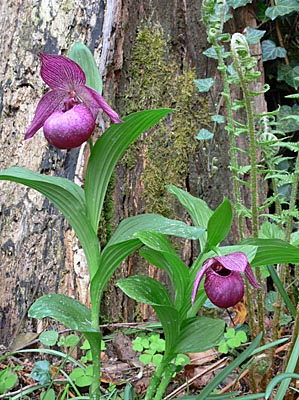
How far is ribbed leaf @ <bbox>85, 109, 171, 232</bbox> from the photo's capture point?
2.97ft

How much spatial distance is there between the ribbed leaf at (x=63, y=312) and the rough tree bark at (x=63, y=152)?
608mm

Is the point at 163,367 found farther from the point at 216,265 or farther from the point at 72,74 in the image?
the point at 72,74

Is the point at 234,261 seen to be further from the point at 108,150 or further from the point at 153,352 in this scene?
the point at 153,352

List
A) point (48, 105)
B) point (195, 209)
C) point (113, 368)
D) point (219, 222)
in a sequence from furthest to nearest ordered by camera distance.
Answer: point (113, 368), point (195, 209), point (48, 105), point (219, 222)

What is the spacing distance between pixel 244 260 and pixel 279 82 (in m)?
1.94

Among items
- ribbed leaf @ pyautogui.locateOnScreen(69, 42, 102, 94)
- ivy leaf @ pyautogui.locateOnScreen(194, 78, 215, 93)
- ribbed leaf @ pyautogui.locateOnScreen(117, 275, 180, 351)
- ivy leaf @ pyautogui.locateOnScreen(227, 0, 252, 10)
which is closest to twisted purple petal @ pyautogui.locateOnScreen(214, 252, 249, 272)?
ribbed leaf @ pyautogui.locateOnScreen(117, 275, 180, 351)

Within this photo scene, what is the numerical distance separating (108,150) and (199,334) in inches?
16.4

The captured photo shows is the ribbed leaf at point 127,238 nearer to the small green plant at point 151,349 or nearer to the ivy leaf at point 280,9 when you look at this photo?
the small green plant at point 151,349

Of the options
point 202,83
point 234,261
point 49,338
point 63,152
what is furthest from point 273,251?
point 202,83

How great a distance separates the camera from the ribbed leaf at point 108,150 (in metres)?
0.91

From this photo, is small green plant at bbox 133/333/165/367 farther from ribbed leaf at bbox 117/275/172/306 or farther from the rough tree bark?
ribbed leaf at bbox 117/275/172/306

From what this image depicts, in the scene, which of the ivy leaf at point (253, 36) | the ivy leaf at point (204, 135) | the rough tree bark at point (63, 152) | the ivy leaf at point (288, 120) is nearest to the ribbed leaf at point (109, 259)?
the rough tree bark at point (63, 152)

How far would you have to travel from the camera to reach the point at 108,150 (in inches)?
37.0

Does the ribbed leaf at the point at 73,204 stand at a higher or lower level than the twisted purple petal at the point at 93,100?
lower
